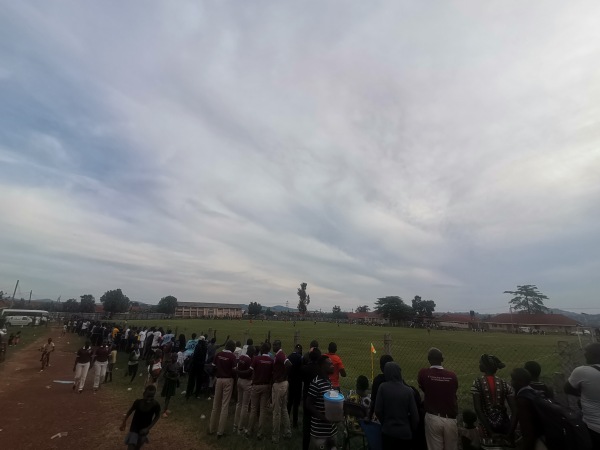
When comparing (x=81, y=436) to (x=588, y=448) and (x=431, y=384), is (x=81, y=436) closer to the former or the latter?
(x=431, y=384)

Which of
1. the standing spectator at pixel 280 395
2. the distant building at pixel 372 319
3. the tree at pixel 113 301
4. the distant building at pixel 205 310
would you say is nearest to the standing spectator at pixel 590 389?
the standing spectator at pixel 280 395

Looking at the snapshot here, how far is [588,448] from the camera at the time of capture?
145 inches

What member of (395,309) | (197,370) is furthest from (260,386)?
(395,309)

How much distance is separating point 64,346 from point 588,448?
3246cm

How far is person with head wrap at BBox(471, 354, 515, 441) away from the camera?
4814mm

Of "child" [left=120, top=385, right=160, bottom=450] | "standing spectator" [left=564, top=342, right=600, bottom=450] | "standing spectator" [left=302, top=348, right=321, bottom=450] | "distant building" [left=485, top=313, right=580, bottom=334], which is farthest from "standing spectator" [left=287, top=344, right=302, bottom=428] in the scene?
"distant building" [left=485, top=313, right=580, bottom=334]

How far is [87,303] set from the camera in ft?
369

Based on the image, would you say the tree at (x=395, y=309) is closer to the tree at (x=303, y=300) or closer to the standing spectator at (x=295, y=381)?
the tree at (x=303, y=300)

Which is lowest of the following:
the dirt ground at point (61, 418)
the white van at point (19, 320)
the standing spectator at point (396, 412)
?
the dirt ground at point (61, 418)

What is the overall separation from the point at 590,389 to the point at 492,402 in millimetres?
1207

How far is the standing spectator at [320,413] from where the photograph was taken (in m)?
5.54

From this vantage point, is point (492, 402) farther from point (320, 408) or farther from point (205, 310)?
point (205, 310)

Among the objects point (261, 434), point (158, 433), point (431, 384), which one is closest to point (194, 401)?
point (158, 433)

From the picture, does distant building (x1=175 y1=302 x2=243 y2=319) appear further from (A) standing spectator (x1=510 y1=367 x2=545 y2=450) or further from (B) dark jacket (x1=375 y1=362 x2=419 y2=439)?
(A) standing spectator (x1=510 y1=367 x2=545 y2=450)
